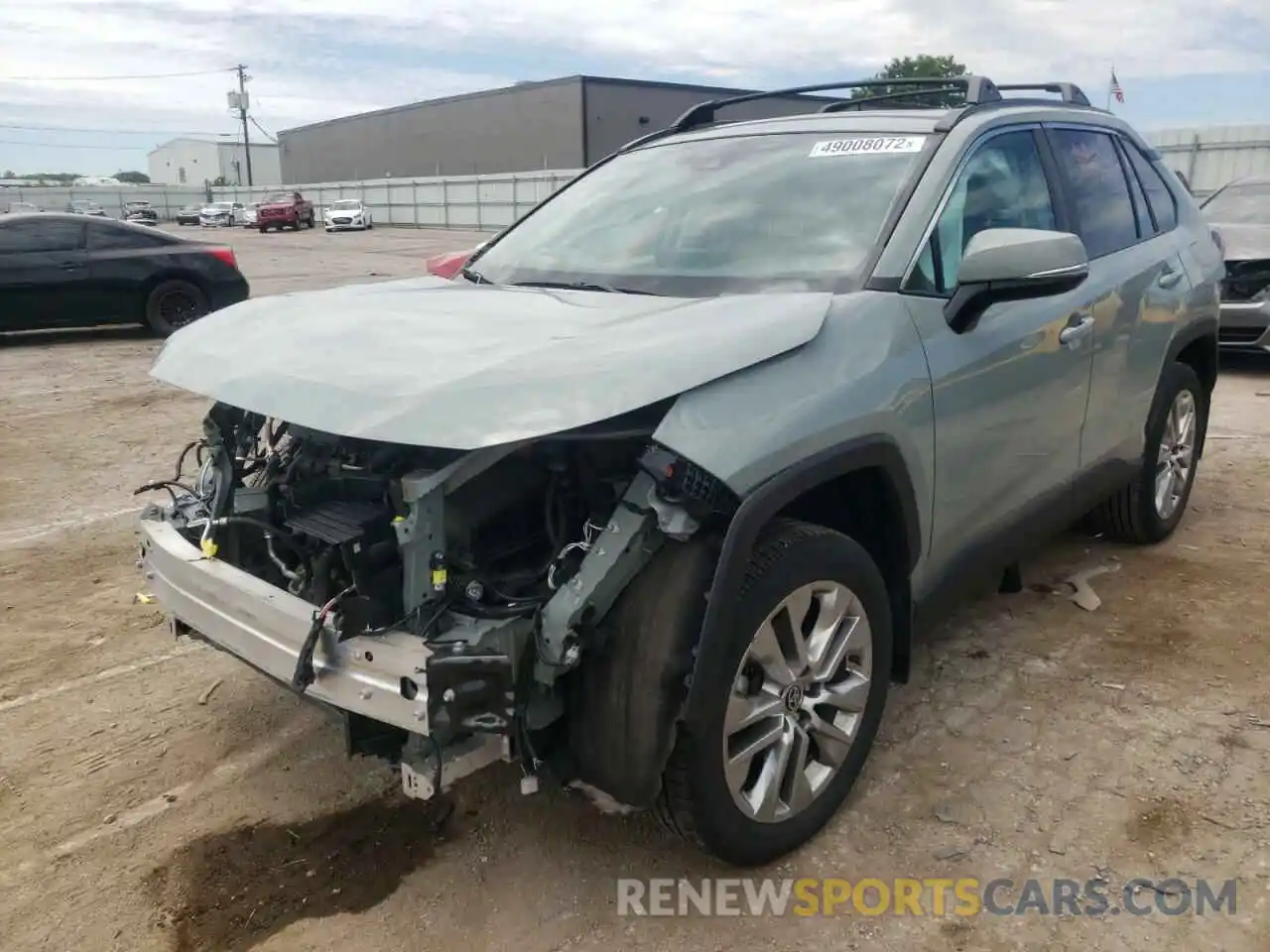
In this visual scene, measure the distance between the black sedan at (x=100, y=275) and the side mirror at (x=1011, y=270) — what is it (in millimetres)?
11183

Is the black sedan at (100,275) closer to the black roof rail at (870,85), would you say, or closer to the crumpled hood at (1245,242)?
the black roof rail at (870,85)

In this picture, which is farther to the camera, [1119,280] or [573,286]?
[1119,280]

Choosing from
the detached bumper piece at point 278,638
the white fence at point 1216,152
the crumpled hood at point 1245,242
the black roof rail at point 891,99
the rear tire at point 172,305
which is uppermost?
the white fence at point 1216,152

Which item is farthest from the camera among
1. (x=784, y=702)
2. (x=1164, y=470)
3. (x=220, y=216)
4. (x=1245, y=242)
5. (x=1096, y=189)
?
(x=220, y=216)

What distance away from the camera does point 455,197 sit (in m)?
47.3

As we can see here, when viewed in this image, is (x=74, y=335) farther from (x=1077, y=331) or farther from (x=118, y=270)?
(x=1077, y=331)

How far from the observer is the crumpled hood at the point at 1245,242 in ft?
29.3

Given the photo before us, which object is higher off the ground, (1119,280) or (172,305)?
(1119,280)

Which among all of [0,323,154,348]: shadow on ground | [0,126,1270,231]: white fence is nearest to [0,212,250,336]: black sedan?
[0,323,154,348]: shadow on ground

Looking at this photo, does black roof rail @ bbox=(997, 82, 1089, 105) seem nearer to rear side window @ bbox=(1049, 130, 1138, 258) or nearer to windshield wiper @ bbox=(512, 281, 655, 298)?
rear side window @ bbox=(1049, 130, 1138, 258)

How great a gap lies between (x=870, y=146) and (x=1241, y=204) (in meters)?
Answer: 8.89

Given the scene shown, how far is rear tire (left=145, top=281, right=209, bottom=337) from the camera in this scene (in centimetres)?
1202

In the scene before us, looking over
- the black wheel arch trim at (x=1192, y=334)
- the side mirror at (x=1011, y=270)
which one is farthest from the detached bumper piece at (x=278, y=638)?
the black wheel arch trim at (x=1192, y=334)

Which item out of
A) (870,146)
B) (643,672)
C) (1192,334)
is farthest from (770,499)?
(1192,334)
